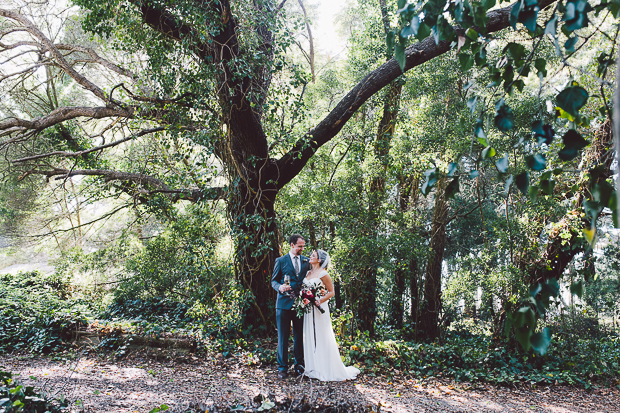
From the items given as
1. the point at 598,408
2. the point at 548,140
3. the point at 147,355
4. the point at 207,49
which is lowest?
the point at 598,408

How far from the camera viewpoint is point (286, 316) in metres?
5.23

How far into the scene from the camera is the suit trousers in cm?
518

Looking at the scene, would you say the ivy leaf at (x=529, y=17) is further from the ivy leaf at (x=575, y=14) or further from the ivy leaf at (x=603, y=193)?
the ivy leaf at (x=603, y=193)

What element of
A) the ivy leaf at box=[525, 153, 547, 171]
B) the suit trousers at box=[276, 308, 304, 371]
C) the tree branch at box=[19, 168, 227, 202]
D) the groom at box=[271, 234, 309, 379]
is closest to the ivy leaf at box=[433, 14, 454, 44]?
the ivy leaf at box=[525, 153, 547, 171]

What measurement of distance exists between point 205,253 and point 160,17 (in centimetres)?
383

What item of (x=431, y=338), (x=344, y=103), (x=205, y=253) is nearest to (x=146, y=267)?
(x=205, y=253)

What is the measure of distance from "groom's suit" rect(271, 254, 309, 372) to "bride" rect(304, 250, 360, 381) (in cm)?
9

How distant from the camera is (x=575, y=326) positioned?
8.89 metres

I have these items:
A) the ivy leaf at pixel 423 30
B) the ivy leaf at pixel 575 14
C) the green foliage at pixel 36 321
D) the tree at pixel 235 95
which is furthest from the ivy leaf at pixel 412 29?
the green foliage at pixel 36 321

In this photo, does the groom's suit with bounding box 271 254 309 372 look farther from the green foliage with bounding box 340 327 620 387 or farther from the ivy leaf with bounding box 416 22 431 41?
the ivy leaf with bounding box 416 22 431 41

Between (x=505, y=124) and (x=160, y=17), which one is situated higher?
(x=160, y=17)

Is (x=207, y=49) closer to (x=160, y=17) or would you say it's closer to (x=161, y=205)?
(x=160, y=17)

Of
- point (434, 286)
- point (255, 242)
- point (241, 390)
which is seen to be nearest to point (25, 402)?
point (241, 390)

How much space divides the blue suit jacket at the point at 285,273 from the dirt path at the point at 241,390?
3.11ft
